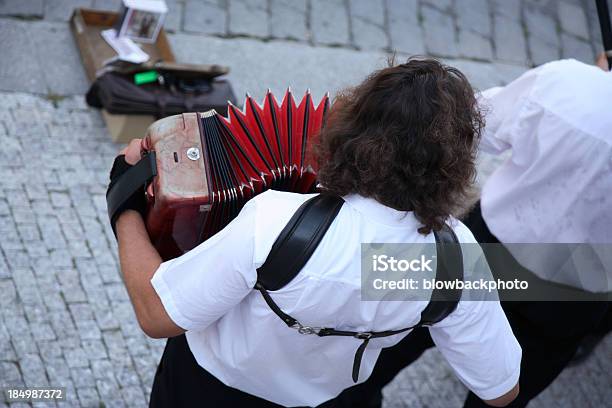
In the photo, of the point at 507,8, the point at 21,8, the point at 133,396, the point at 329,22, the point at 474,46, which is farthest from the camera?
the point at 507,8

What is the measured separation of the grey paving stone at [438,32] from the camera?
4.96 metres

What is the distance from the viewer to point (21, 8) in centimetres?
410

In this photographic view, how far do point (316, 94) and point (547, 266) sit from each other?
2348 mm

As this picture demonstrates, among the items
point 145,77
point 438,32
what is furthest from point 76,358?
point 438,32

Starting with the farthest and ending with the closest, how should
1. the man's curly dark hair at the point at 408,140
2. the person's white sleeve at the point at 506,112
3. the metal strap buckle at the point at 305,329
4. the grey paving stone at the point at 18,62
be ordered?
the grey paving stone at the point at 18,62 → the person's white sleeve at the point at 506,112 → the metal strap buckle at the point at 305,329 → the man's curly dark hair at the point at 408,140

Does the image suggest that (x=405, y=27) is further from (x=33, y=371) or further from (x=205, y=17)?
(x=33, y=371)

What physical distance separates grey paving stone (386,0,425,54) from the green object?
1.79 metres

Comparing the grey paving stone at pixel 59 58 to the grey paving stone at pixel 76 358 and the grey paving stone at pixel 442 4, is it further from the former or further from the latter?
the grey paving stone at pixel 442 4

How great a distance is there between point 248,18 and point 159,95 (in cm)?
121

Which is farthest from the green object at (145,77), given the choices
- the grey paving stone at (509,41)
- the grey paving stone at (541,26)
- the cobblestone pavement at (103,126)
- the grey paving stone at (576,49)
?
the grey paving stone at (576,49)

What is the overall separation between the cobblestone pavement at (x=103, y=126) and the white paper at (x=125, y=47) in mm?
234

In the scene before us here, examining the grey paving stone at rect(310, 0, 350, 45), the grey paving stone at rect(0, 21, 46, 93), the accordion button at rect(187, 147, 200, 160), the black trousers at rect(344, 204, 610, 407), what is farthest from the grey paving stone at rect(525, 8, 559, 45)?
the accordion button at rect(187, 147, 200, 160)

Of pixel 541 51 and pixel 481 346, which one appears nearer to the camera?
pixel 481 346

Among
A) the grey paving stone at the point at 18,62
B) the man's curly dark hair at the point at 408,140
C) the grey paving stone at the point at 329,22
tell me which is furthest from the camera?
the grey paving stone at the point at 329,22
